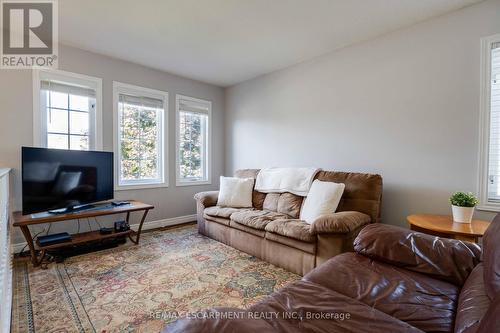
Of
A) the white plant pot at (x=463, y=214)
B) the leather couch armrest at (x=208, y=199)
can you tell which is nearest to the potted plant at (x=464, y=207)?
the white plant pot at (x=463, y=214)

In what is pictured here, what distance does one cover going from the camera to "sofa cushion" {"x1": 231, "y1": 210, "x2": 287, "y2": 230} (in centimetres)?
272

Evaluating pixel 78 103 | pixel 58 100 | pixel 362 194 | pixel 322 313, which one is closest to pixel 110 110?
pixel 78 103

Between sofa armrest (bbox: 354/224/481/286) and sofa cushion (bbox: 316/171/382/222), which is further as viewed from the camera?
sofa cushion (bbox: 316/171/382/222)

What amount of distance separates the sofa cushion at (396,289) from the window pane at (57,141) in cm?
337

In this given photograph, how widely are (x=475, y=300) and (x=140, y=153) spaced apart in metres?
3.93

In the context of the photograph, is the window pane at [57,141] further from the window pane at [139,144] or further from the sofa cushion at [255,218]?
the sofa cushion at [255,218]

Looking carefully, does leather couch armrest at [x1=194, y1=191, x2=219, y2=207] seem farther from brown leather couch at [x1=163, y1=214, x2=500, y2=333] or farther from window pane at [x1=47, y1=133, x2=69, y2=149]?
brown leather couch at [x1=163, y1=214, x2=500, y2=333]

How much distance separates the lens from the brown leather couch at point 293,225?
86.3 inches

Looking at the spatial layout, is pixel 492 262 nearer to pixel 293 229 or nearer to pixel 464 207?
pixel 464 207

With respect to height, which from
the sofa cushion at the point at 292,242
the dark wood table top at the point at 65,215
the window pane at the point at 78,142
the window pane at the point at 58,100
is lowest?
the sofa cushion at the point at 292,242

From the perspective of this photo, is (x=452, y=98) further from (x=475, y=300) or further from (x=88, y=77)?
(x=88, y=77)

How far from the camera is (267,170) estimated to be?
11.8 ft

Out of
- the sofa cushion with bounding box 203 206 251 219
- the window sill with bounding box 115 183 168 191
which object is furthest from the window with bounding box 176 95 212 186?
the sofa cushion with bounding box 203 206 251 219

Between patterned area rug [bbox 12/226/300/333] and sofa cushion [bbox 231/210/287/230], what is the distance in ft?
1.28
